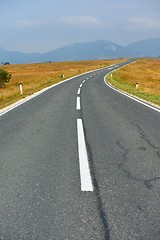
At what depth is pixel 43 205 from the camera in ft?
12.1

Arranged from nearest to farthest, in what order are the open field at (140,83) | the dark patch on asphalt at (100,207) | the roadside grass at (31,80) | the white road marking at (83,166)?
the dark patch on asphalt at (100,207) < the white road marking at (83,166) < the open field at (140,83) < the roadside grass at (31,80)

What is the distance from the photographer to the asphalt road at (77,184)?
10.4 feet

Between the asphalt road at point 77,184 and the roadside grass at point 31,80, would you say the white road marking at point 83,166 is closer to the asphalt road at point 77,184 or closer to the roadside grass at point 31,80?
the asphalt road at point 77,184

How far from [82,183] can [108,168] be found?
0.81 m

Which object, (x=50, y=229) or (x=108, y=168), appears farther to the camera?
(x=108, y=168)

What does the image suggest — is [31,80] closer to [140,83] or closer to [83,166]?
[140,83]

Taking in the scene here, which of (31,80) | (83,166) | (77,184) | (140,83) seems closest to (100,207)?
(77,184)

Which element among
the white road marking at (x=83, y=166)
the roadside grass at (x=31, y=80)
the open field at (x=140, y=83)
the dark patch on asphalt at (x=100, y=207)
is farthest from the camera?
the roadside grass at (x=31, y=80)

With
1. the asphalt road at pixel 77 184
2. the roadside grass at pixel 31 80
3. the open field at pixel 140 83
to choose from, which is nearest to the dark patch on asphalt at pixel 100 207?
the asphalt road at pixel 77 184

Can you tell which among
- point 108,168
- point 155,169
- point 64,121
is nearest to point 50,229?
point 108,168

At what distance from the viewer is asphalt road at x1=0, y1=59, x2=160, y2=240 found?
3.16 m

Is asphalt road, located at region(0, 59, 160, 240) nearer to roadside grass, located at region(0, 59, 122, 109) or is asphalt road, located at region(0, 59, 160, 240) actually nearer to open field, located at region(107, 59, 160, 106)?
open field, located at region(107, 59, 160, 106)

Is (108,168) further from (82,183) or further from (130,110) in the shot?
(130,110)

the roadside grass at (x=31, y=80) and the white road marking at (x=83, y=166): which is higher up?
the white road marking at (x=83, y=166)
